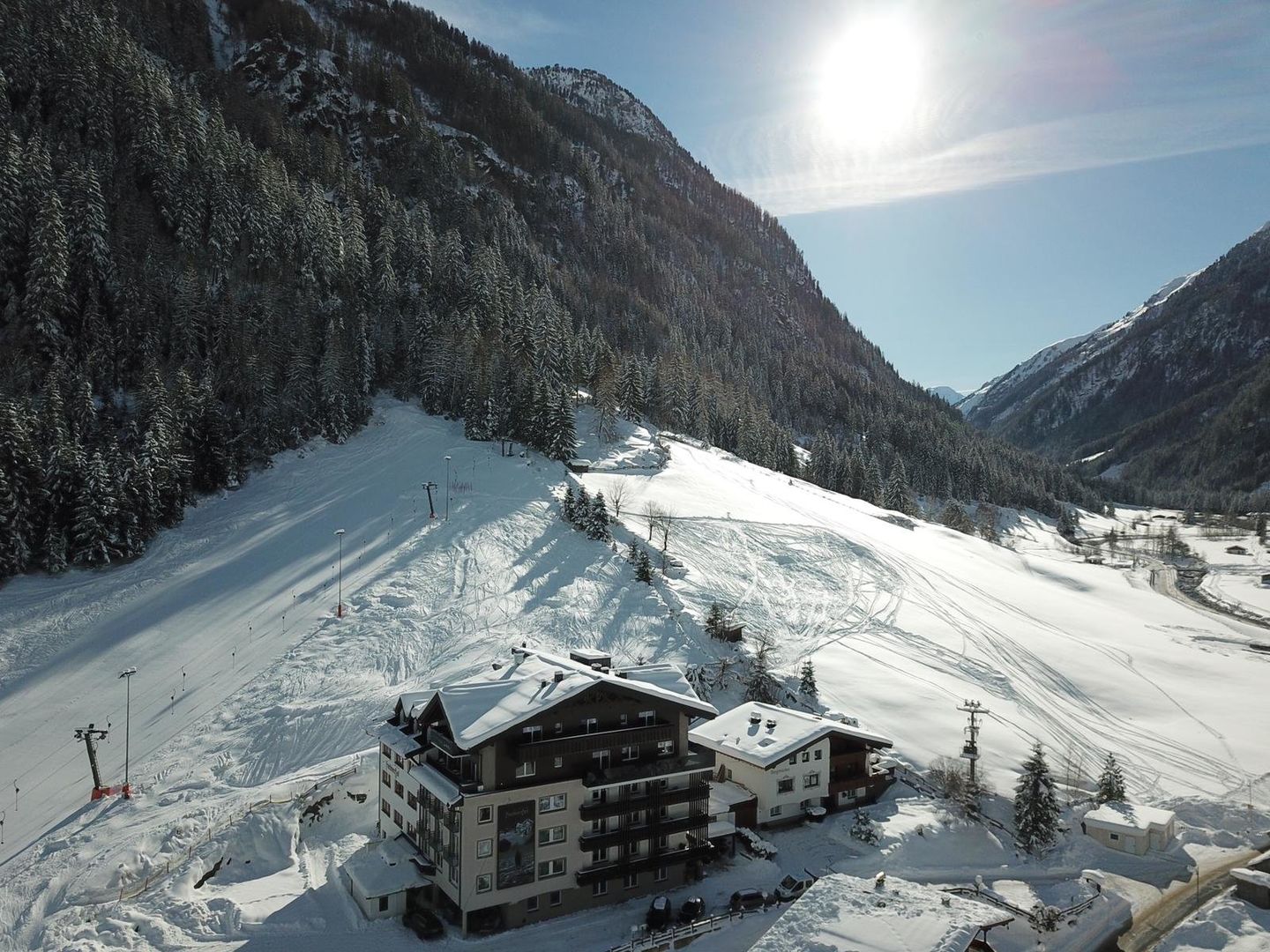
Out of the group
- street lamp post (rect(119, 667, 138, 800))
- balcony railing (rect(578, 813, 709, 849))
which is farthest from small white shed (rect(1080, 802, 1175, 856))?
street lamp post (rect(119, 667, 138, 800))

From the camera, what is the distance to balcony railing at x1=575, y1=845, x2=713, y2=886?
2845 centimetres

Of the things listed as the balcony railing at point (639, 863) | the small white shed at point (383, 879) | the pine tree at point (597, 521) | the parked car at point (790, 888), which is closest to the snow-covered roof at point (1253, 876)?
the parked car at point (790, 888)

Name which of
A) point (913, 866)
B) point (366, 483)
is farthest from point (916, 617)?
point (366, 483)

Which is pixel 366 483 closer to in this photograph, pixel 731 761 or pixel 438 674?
pixel 438 674

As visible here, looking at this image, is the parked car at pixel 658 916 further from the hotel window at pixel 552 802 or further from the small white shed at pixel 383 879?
the small white shed at pixel 383 879

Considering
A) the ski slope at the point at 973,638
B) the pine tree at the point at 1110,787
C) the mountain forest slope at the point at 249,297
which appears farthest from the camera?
the mountain forest slope at the point at 249,297

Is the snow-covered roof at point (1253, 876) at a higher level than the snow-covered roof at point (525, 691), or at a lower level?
lower

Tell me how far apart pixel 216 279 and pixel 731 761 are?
272 feet

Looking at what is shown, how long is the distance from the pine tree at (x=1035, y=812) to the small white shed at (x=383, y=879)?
26.2 metres

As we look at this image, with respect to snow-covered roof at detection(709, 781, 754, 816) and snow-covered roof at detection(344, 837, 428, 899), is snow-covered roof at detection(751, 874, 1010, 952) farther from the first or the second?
snow-covered roof at detection(344, 837, 428, 899)

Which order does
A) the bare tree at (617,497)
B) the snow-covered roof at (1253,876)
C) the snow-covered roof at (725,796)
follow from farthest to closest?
the bare tree at (617,497)
the snow-covered roof at (725,796)
the snow-covered roof at (1253,876)

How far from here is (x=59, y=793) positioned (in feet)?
110

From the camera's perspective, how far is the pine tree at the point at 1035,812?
33.2 meters

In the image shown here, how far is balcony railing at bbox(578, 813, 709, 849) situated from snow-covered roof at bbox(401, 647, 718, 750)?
444 centimetres
